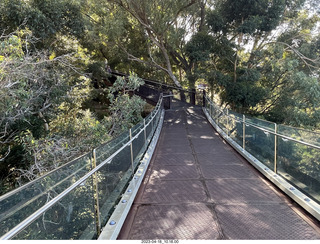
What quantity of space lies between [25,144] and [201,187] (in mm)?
5023

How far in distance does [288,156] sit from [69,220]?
3697 mm

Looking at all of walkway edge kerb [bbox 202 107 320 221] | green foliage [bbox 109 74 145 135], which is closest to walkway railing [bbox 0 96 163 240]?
walkway edge kerb [bbox 202 107 320 221]

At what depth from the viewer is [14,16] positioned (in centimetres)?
789

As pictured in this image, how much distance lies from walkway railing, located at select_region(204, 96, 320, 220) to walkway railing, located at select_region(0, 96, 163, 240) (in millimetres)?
2795

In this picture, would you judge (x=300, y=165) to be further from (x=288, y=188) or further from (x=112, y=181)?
(x=112, y=181)

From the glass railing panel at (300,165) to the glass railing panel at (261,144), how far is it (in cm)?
34

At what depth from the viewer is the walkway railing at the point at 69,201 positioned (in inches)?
63.7

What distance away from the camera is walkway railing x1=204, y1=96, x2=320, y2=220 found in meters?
3.52

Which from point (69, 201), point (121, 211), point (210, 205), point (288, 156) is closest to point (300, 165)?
point (288, 156)

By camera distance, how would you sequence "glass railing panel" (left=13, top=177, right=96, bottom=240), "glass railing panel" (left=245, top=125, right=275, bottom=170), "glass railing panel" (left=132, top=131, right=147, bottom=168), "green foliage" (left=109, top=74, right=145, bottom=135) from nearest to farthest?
"glass railing panel" (left=13, top=177, right=96, bottom=240), "glass railing panel" (left=245, top=125, right=275, bottom=170), "glass railing panel" (left=132, top=131, right=147, bottom=168), "green foliage" (left=109, top=74, right=145, bottom=135)

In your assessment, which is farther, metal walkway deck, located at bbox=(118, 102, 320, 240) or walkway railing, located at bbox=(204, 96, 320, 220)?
walkway railing, located at bbox=(204, 96, 320, 220)

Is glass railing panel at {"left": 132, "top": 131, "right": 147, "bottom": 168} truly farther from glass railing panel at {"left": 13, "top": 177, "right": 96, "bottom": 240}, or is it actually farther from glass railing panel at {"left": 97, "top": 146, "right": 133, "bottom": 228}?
glass railing panel at {"left": 13, "top": 177, "right": 96, "bottom": 240}

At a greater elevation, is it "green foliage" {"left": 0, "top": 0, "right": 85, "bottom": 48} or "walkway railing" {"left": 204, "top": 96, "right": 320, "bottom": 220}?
"green foliage" {"left": 0, "top": 0, "right": 85, "bottom": 48}

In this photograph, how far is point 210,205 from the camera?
12.1 feet
